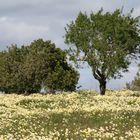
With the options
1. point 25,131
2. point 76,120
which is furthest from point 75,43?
point 25,131

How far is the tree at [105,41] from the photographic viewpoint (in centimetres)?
5769

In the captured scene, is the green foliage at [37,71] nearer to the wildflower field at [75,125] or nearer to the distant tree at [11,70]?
the distant tree at [11,70]

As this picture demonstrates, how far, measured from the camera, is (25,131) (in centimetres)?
1930

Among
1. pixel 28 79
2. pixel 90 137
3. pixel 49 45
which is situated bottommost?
pixel 90 137

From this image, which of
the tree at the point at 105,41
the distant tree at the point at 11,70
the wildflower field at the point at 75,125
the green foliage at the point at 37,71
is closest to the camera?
the wildflower field at the point at 75,125

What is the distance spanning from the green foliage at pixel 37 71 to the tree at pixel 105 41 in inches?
652

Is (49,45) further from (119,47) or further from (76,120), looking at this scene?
(76,120)

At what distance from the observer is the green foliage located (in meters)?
76.4

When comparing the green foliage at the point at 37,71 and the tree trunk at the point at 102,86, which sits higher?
the green foliage at the point at 37,71

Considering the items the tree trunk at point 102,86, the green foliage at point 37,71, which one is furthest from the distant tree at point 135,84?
the tree trunk at point 102,86

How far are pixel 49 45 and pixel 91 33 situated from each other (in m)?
20.9

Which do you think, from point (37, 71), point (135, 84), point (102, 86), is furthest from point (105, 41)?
point (135, 84)

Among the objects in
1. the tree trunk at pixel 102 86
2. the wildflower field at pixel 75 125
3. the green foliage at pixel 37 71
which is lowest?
the wildflower field at pixel 75 125

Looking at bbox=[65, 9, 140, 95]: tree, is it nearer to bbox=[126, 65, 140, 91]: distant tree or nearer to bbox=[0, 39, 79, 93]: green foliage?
bbox=[0, 39, 79, 93]: green foliage
